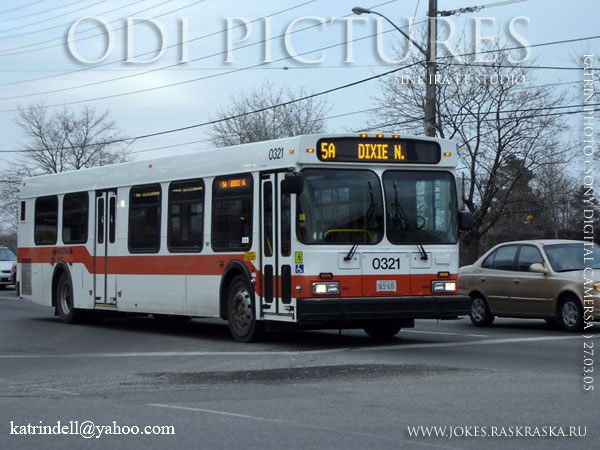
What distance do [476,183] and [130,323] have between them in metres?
22.0

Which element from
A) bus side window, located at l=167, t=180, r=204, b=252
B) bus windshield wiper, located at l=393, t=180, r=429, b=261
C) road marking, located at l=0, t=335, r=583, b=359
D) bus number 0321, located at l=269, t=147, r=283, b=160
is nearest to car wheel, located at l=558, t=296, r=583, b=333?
road marking, located at l=0, t=335, r=583, b=359

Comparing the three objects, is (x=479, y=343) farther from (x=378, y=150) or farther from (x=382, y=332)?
(x=378, y=150)

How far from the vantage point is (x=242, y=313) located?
49.5ft

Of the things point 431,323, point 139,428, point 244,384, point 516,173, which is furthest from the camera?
point 516,173

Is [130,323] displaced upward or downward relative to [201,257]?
downward

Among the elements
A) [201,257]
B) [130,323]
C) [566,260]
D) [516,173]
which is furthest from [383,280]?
[516,173]

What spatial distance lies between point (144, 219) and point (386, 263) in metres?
5.46

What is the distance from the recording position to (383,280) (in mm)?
14133

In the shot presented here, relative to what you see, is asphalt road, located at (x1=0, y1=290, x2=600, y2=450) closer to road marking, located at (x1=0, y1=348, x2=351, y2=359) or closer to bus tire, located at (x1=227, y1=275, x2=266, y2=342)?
road marking, located at (x1=0, y1=348, x2=351, y2=359)

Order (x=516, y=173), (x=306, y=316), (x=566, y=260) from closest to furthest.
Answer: (x=306, y=316), (x=566, y=260), (x=516, y=173)

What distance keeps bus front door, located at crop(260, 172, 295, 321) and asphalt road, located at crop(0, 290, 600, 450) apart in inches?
25.5

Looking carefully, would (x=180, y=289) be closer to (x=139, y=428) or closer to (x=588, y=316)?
(x=588, y=316)

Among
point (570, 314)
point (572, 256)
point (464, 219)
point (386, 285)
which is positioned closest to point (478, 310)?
point (572, 256)

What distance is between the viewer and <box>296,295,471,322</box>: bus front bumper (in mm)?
13484
